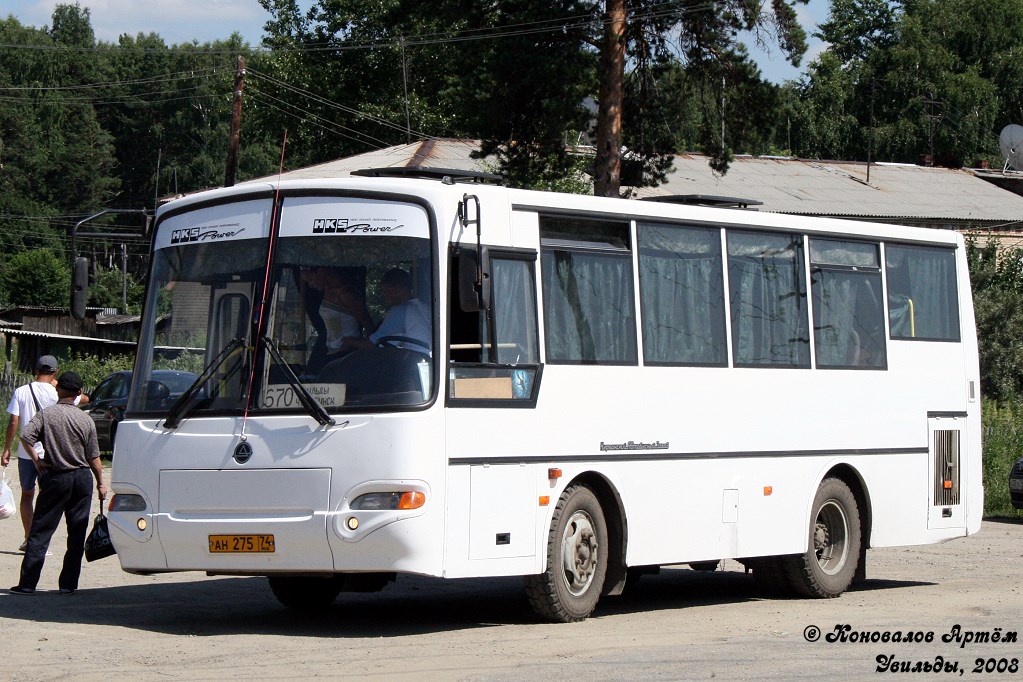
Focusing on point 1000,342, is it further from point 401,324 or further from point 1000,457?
point 401,324

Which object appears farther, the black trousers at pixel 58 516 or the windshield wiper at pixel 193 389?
the black trousers at pixel 58 516

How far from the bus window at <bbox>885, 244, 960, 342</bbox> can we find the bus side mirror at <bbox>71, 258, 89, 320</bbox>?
700 cm

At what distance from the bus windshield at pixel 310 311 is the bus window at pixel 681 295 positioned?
2298mm

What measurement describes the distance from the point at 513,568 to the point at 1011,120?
77.2m

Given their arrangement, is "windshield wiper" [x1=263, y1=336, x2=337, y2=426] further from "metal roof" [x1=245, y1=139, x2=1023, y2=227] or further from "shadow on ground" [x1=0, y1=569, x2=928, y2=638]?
"metal roof" [x1=245, y1=139, x2=1023, y2=227]

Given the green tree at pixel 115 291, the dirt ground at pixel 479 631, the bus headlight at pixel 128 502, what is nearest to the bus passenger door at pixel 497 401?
the dirt ground at pixel 479 631

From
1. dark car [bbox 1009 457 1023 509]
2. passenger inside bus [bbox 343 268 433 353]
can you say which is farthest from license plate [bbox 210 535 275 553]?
dark car [bbox 1009 457 1023 509]

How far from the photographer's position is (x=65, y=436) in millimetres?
12477

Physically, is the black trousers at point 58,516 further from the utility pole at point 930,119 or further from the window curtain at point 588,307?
the utility pole at point 930,119

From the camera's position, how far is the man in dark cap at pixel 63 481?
12.5m

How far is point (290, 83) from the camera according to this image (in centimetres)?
6781

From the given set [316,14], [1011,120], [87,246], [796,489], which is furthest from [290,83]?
[796,489]

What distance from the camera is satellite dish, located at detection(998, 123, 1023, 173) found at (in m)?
68.4

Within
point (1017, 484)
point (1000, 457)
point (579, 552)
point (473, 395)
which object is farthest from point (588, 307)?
point (1000, 457)
